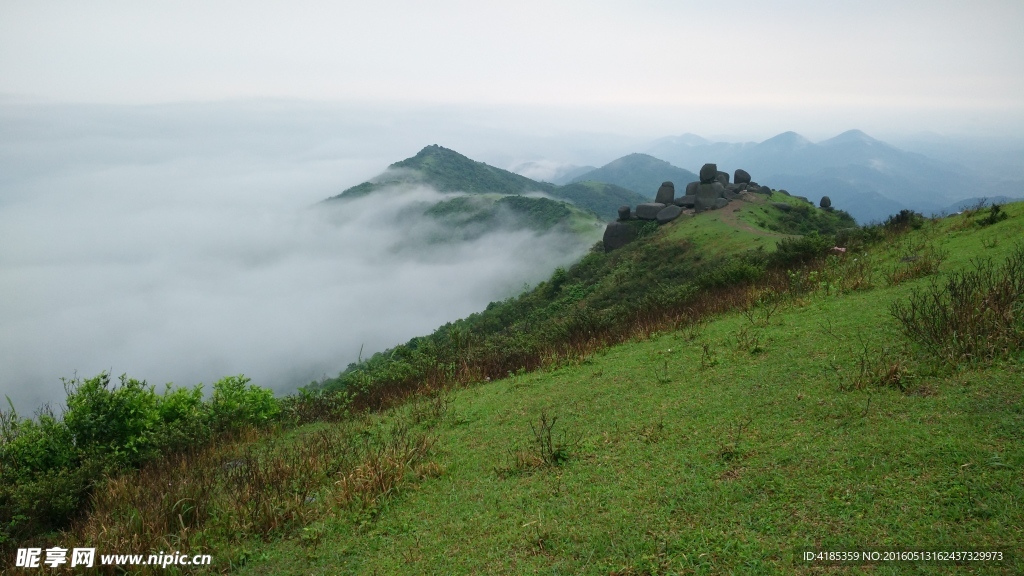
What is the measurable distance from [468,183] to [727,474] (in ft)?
411

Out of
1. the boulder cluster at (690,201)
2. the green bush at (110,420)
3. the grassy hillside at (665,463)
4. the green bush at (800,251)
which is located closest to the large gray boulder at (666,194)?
the boulder cluster at (690,201)

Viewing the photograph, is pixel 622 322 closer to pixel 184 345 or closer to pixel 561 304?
pixel 561 304

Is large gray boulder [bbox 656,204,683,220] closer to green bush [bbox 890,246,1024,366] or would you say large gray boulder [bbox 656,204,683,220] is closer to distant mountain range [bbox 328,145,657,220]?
green bush [bbox 890,246,1024,366]

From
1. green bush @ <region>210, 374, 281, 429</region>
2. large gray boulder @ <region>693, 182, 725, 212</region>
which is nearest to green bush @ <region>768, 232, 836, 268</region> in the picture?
green bush @ <region>210, 374, 281, 429</region>

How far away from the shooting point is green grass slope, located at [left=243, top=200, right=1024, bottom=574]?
375 cm

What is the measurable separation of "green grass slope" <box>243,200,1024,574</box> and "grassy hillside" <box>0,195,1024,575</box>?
2cm

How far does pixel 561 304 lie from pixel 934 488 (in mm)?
26404

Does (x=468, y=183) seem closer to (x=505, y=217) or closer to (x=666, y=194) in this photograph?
(x=505, y=217)

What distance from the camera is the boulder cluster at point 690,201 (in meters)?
35.1

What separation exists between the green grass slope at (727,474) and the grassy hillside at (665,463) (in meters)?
0.02

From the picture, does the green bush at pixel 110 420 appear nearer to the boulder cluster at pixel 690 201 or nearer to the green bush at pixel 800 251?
the green bush at pixel 800 251

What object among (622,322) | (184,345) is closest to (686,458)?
(622,322)

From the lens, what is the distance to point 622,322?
12453 mm

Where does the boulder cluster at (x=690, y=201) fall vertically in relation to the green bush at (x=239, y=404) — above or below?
above
